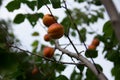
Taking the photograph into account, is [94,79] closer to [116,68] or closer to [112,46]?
[116,68]

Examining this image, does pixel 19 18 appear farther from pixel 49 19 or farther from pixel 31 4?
pixel 49 19

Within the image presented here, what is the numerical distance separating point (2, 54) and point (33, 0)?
1490 mm

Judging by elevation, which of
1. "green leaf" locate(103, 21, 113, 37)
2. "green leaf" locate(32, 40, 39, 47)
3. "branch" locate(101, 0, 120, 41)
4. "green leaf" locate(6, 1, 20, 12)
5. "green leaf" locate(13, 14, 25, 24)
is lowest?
"green leaf" locate(32, 40, 39, 47)

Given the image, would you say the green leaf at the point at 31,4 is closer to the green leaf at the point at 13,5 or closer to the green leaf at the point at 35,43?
the green leaf at the point at 13,5

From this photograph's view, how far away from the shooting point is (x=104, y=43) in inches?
109

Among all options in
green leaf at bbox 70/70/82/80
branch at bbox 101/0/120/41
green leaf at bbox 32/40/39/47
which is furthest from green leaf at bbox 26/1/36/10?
green leaf at bbox 32/40/39/47

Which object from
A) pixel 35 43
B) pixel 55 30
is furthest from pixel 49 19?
pixel 35 43

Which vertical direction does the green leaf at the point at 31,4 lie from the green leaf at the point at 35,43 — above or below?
above

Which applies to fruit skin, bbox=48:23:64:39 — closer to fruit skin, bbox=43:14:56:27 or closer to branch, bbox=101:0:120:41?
fruit skin, bbox=43:14:56:27

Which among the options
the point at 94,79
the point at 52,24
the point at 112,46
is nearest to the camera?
the point at 52,24

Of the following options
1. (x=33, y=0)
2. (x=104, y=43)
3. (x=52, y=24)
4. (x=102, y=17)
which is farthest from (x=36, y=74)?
(x=102, y=17)

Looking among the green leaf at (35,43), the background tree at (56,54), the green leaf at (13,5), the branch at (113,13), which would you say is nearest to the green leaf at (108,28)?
the background tree at (56,54)

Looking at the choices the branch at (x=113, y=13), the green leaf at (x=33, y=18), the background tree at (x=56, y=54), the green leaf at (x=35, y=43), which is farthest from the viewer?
the green leaf at (x=35, y=43)

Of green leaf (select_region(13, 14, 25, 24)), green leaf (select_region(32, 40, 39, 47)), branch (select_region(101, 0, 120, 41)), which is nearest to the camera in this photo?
branch (select_region(101, 0, 120, 41))
